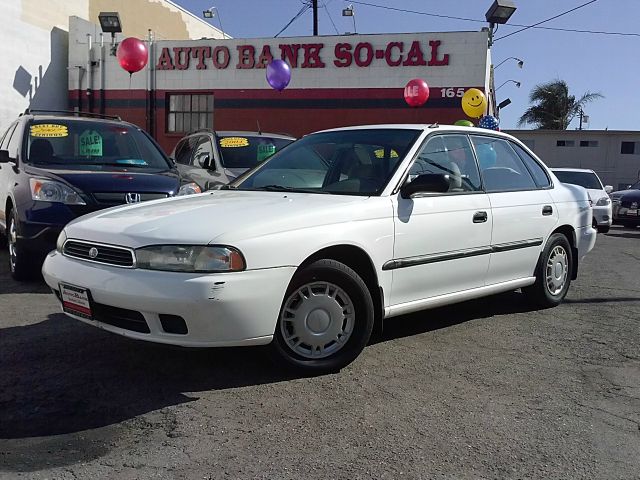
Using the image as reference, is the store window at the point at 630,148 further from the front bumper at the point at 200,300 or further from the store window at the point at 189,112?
the front bumper at the point at 200,300

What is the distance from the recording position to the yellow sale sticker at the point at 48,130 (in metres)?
6.79

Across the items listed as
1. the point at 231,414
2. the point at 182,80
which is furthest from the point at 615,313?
the point at 182,80

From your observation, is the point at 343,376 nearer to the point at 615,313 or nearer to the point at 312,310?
the point at 312,310

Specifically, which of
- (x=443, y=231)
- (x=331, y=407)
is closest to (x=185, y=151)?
(x=443, y=231)

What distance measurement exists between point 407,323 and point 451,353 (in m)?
0.81

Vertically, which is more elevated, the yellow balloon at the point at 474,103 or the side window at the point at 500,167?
the yellow balloon at the point at 474,103

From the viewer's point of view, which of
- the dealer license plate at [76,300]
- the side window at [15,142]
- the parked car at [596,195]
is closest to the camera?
the dealer license plate at [76,300]

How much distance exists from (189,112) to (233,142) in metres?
12.1

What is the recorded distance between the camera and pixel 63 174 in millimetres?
5934

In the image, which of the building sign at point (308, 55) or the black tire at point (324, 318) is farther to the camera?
the building sign at point (308, 55)

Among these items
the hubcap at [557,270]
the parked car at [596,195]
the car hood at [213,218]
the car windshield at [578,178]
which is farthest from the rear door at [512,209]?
the car windshield at [578,178]

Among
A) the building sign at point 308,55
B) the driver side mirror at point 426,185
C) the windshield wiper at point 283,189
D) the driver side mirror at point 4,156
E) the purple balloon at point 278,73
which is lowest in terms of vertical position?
the windshield wiper at point 283,189

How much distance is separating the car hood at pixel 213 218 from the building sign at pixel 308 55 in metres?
14.7

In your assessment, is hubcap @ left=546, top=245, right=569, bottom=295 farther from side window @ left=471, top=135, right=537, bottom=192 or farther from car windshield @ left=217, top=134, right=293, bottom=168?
car windshield @ left=217, top=134, right=293, bottom=168
